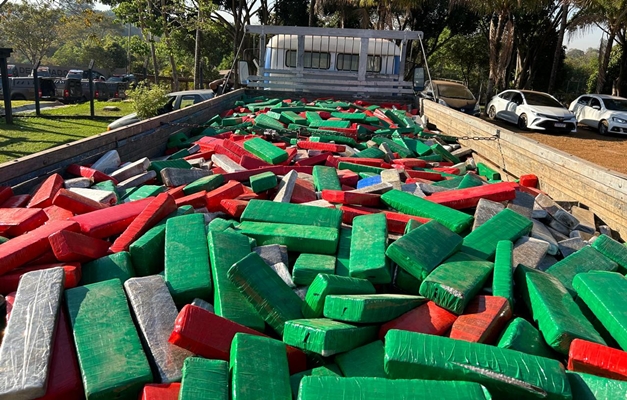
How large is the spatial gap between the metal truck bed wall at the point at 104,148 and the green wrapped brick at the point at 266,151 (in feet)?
5.76

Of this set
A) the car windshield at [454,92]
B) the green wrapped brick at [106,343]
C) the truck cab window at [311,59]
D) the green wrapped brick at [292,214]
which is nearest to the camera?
the green wrapped brick at [106,343]

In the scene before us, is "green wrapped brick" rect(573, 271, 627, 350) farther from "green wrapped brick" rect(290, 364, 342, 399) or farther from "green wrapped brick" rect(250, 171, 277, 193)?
"green wrapped brick" rect(250, 171, 277, 193)

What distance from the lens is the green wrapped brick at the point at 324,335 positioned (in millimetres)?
2361

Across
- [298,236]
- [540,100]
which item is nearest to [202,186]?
[298,236]

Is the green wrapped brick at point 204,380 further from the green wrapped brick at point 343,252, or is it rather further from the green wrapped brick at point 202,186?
the green wrapped brick at point 202,186

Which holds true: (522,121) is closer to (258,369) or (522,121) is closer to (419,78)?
(419,78)

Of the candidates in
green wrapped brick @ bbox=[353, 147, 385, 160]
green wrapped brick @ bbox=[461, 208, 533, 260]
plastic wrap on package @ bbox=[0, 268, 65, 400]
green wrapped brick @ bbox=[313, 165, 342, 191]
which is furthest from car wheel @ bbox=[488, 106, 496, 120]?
plastic wrap on package @ bbox=[0, 268, 65, 400]

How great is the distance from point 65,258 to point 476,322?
2657 mm

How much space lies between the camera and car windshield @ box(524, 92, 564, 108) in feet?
60.0

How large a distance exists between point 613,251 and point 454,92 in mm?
15191

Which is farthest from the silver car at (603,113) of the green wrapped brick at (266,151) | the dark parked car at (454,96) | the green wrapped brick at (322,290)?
the green wrapped brick at (322,290)

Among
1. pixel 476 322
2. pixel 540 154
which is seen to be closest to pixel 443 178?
pixel 540 154

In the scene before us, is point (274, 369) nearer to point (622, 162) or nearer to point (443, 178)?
point (443, 178)

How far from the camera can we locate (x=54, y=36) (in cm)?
5653
